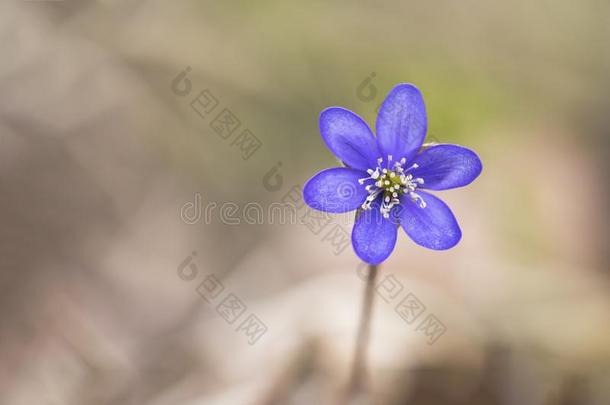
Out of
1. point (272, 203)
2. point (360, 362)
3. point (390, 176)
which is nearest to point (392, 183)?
point (390, 176)

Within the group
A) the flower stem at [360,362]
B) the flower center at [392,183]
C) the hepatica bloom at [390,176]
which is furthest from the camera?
the flower stem at [360,362]

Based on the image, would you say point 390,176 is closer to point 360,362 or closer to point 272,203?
point 360,362

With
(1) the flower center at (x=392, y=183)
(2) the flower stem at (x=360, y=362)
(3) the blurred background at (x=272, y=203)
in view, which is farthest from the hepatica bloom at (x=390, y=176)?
(3) the blurred background at (x=272, y=203)

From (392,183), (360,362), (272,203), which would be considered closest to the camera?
(392,183)

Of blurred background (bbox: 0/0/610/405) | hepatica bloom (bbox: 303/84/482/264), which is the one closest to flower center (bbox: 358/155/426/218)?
hepatica bloom (bbox: 303/84/482/264)

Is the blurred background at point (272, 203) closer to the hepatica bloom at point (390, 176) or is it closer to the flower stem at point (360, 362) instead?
the flower stem at point (360, 362)

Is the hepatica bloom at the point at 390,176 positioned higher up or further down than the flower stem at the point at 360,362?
higher up

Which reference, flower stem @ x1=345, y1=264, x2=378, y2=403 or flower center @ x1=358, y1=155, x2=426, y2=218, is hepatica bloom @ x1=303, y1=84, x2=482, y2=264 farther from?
flower stem @ x1=345, y1=264, x2=378, y2=403

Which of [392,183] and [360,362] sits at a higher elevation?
[392,183]
